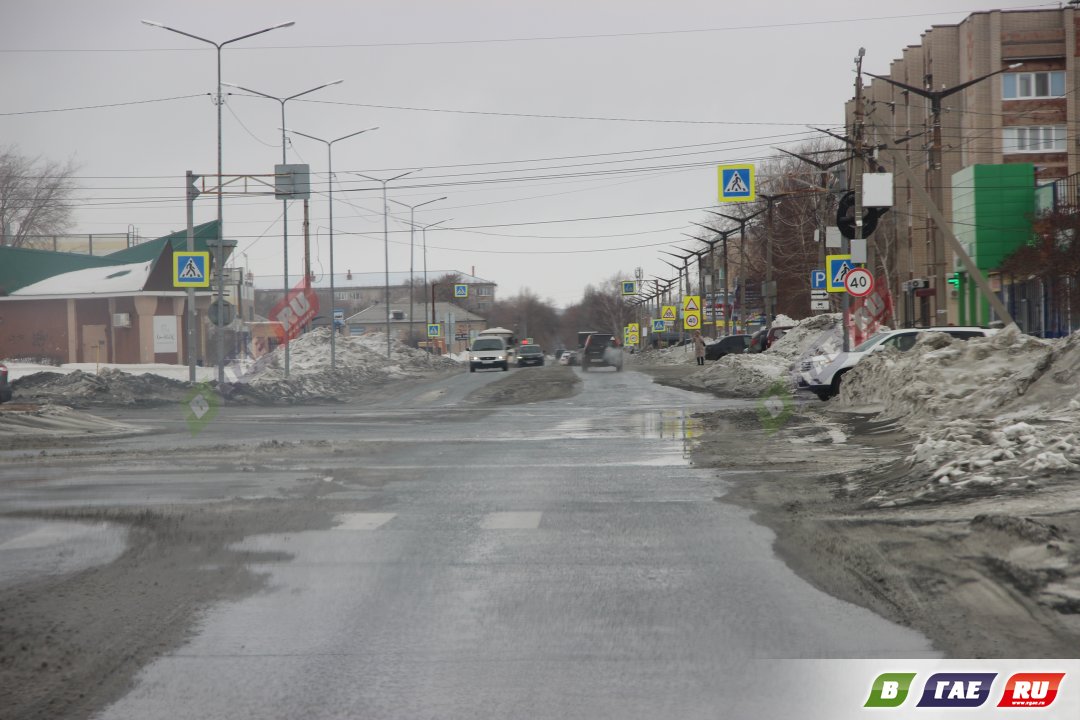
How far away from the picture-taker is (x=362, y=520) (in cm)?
1070

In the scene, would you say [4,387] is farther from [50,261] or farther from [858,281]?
[50,261]

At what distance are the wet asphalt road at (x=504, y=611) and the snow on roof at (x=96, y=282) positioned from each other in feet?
182

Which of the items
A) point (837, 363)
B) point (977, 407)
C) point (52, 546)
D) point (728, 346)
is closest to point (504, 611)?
point (52, 546)

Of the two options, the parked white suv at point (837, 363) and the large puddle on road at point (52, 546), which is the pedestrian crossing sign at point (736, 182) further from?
the large puddle on road at point (52, 546)

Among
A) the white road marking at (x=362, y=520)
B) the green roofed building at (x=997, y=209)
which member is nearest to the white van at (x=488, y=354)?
the green roofed building at (x=997, y=209)

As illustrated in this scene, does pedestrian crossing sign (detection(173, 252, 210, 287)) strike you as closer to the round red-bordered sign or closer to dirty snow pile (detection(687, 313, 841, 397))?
dirty snow pile (detection(687, 313, 841, 397))

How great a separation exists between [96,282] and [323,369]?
19.9 m

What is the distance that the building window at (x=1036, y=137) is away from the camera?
67.5 m

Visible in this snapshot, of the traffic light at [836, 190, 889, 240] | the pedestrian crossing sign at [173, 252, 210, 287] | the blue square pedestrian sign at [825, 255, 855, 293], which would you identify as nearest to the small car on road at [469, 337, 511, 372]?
the pedestrian crossing sign at [173, 252, 210, 287]

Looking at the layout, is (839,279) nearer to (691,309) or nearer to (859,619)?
(859,619)

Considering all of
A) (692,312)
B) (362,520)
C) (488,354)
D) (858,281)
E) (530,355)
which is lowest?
(530,355)

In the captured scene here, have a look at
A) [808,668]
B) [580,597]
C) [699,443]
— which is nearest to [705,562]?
[580,597]

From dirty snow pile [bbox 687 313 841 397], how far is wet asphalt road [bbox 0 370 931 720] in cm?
2321

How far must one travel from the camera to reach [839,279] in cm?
3603
